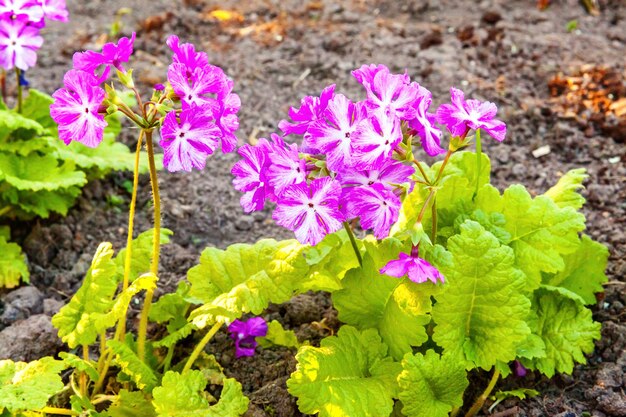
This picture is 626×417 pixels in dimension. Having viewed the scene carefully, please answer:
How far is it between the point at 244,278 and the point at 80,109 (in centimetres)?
76

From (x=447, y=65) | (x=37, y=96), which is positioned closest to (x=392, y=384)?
(x=37, y=96)

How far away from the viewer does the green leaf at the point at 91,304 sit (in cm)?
248

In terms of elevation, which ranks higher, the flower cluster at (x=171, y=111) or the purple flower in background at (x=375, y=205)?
the flower cluster at (x=171, y=111)

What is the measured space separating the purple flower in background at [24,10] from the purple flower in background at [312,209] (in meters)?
1.55

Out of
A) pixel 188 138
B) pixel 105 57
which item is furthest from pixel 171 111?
pixel 105 57

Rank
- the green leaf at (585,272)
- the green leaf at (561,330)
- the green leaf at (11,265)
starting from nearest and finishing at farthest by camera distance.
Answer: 1. the green leaf at (561,330)
2. the green leaf at (585,272)
3. the green leaf at (11,265)

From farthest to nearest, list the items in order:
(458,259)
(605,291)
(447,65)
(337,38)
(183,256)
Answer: (337,38) < (447,65) < (183,256) < (605,291) < (458,259)

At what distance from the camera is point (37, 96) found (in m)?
3.64

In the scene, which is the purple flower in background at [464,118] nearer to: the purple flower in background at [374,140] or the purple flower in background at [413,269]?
the purple flower in background at [374,140]

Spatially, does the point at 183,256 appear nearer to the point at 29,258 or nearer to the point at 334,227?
the point at 29,258

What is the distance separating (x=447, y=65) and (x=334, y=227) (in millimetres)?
2812

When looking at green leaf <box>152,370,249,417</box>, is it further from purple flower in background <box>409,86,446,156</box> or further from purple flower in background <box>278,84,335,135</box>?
purple flower in background <box>409,86,446,156</box>

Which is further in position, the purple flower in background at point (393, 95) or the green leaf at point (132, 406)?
the green leaf at point (132, 406)

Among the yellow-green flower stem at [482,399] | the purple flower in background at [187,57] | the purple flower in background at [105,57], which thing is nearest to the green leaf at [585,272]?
the yellow-green flower stem at [482,399]
